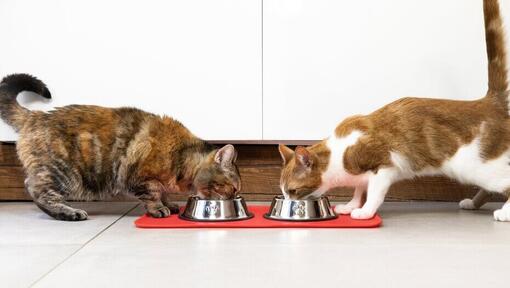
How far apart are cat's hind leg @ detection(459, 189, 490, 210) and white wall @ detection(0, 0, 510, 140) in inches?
18.2

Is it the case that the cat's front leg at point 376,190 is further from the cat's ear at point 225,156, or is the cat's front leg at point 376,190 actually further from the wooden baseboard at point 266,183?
the wooden baseboard at point 266,183

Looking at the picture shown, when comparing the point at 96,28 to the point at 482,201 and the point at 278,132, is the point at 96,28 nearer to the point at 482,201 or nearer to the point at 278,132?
the point at 278,132

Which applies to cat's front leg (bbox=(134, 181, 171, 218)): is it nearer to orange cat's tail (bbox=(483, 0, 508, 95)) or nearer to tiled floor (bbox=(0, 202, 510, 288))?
tiled floor (bbox=(0, 202, 510, 288))

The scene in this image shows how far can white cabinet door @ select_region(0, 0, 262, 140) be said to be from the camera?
106 inches

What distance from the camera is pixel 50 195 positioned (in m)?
2.32

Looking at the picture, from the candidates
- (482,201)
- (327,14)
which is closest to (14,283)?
(327,14)

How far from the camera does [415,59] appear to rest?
2678 millimetres

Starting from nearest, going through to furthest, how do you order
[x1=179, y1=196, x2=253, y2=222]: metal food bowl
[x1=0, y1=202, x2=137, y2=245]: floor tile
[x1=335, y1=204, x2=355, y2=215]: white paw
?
1. [x1=0, y1=202, x2=137, y2=245]: floor tile
2. [x1=179, y1=196, x2=253, y2=222]: metal food bowl
3. [x1=335, y1=204, x2=355, y2=215]: white paw

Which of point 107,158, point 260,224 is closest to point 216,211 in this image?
point 260,224

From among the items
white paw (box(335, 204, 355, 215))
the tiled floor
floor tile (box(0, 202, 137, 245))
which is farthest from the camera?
white paw (box(335, 204, 355, 215))

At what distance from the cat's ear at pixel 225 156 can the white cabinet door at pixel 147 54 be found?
0.34m

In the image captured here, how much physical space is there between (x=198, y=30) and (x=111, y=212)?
3.10ft

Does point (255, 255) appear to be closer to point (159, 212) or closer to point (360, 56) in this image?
point (159, 212)

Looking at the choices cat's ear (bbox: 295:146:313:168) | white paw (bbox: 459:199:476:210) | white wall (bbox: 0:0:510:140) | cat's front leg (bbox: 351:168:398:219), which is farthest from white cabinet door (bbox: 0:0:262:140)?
white paw (bbox: 459:199:476:210)
